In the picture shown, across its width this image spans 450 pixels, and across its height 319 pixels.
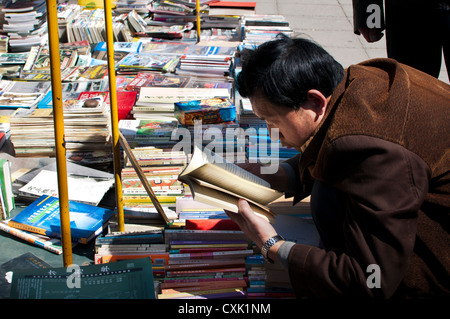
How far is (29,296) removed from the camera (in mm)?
1549

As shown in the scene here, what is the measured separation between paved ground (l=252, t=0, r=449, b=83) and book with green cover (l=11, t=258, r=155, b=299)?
12.0ft

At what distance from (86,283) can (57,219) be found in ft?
2.88

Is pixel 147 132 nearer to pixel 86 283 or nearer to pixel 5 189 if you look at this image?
pixel 5 189

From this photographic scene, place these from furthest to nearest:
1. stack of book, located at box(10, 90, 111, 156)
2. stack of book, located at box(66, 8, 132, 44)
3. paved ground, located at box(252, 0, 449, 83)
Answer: paved ground, located at box(252, 0, 449, 83)
stack of book, located at box(66, 8, 132, 44)
stack of book, located at box(10, 90, 111, 156)

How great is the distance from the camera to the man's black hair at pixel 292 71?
1424 mm

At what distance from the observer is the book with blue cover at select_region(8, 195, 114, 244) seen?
7.52 feet

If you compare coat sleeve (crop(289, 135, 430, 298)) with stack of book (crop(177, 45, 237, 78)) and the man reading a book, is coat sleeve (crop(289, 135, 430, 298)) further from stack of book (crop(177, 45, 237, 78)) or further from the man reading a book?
stack of book (crop(177, 45, 237, 78))

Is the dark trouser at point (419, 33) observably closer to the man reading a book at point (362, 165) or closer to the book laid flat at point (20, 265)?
the man reading a book at point (362, 165)

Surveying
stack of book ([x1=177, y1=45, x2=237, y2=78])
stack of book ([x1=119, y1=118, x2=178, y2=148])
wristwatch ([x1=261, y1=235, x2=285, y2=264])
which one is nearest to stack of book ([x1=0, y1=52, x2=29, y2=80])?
stack of book ([x1=177, y1=45, x2=237, y2=78])

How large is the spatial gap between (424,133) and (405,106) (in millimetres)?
88

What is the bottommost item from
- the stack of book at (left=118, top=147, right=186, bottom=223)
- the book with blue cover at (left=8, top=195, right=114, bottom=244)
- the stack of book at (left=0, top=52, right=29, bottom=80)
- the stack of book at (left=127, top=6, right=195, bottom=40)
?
the book with blue cover at (left=8, top=195, right=114, bottom=244)

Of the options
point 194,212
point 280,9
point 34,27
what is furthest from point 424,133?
point 280,9

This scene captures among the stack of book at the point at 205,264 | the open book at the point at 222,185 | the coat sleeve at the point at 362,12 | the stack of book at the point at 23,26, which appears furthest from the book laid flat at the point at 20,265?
the stack of book at the point at 23,26
